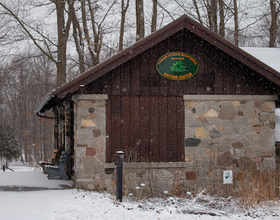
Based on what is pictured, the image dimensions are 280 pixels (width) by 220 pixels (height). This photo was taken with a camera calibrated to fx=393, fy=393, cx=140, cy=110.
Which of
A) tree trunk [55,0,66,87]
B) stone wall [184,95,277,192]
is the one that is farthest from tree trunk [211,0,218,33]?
stone wall [184,95,277,192]

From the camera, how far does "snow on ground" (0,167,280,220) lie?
6453mm

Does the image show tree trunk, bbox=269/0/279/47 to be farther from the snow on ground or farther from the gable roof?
the snow on ground

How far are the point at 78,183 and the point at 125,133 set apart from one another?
157cm

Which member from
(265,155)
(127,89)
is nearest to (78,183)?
(127,89)

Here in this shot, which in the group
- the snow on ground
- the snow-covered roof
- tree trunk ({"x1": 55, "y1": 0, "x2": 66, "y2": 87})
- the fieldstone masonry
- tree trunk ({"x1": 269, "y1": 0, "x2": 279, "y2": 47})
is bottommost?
the snow on ground

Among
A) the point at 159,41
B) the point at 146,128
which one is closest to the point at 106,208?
the point at 146,128

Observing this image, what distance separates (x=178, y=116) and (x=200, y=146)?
2.95 feet

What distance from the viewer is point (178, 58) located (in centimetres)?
939

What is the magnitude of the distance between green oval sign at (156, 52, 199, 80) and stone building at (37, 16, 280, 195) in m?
0.02

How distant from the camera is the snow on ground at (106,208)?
645 cm

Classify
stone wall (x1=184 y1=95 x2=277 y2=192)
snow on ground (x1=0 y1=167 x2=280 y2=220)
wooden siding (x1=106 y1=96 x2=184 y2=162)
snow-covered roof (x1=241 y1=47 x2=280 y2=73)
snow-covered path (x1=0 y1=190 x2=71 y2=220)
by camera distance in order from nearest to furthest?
snow-covered path (x1=0 y1=190 x2=71 y2=220) → snow on ground (x1=0 y1=167 x2=280 y2=220) → wooden siding (x1=106 y1=96 x2=184 y2=162) → stone wall (x1=184 y1=95 x2=277 y2=192) → snow-covered roof (x1=241 y1=47 x2=280 y2=73)

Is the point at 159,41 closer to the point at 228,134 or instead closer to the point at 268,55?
the point at 228,134

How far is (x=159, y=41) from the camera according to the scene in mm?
8805

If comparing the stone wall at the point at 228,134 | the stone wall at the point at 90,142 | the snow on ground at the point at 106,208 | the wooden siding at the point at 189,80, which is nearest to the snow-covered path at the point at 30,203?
the snow on ground at the point at 106,208
